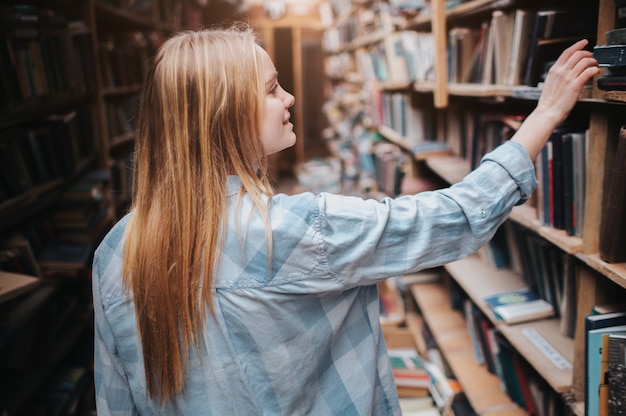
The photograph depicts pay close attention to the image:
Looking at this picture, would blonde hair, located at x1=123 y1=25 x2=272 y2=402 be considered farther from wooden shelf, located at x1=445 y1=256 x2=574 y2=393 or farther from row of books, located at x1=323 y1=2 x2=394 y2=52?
row of books, located at x1=323 y1=2 x2=394 y2=52

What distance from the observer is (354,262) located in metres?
0.88

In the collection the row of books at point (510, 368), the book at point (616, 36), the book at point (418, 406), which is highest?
the book at point (616, 36)

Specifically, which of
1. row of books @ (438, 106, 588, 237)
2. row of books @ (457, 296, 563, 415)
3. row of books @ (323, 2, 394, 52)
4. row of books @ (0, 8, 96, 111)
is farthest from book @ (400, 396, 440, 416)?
row of books @ (323, 2, 394, 52)

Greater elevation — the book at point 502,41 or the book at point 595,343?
the book at point 502,41

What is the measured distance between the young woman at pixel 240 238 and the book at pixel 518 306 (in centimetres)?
82

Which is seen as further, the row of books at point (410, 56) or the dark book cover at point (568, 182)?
the row of books at point (410, 56)

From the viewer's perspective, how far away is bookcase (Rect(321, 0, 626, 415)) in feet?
3.83

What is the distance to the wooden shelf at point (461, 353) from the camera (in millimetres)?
1741

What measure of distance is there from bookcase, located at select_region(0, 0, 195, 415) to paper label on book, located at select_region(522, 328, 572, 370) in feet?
4.64

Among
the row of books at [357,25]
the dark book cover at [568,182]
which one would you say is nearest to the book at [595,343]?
the dark book cover at [568,182]

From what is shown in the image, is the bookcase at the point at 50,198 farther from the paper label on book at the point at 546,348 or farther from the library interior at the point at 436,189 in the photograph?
the paper label on book at the point at 546,348

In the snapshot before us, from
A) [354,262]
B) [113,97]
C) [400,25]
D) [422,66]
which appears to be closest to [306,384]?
[354,262]

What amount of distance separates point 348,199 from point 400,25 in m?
2.28

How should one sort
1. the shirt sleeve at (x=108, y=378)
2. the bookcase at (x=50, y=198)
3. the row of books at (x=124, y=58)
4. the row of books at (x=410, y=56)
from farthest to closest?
1. the row of books at (x=124, y=58)
2. the row of books at (x=410, y=56)
3. the bookcase at (x=50, y=198)
4. the shirt sleeve at (x=108, y=378)
